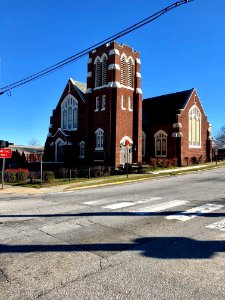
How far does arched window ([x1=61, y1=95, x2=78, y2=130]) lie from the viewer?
41781mm

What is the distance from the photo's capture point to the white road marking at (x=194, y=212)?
32.8ft

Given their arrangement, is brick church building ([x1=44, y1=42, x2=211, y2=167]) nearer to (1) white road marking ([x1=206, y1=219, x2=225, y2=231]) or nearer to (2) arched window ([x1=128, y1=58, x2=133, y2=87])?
(2) arched window ([x1=128, y1=58, x2=133, y2=87])

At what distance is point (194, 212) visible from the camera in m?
10.8

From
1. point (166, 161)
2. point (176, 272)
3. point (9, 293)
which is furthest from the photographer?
point (166, 161)

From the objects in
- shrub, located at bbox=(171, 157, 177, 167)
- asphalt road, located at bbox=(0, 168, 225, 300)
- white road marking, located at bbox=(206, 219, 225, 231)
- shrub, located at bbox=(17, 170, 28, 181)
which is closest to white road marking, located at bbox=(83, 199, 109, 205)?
asphalt road, located at bbox=(0, 168, 225, 300)

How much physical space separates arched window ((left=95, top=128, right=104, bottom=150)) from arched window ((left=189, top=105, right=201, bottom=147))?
39.8 ft

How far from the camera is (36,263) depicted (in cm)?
608

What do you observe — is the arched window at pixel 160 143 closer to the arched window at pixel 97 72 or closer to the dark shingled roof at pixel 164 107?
the dark shingled roof at pixel 164 107

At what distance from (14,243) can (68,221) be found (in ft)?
7.85

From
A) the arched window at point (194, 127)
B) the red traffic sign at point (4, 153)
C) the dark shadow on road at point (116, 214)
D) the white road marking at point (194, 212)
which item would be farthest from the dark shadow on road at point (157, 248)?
the arched window at point (194, 127)

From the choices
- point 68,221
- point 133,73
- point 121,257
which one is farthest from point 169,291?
point 133,73

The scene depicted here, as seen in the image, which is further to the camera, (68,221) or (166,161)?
(166,161)

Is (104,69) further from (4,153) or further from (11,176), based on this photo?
(4,153)

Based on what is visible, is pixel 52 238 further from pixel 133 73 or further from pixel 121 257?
pixel 133 73
